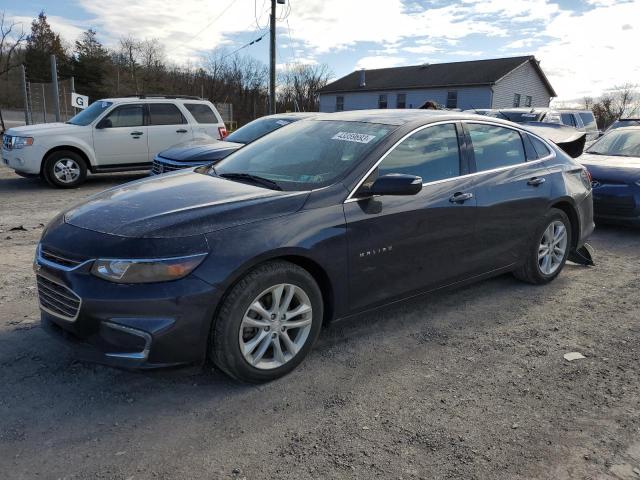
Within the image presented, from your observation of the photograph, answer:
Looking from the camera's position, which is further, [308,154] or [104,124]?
[104,124]

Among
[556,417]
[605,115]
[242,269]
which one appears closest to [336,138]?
[242,269]

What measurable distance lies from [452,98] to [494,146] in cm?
3985

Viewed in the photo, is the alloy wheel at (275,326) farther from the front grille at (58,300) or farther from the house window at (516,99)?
the house window at (516,99)

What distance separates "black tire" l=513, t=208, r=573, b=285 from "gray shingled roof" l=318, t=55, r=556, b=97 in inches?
1458

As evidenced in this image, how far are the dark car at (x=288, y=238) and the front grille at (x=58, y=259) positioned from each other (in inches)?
0.4

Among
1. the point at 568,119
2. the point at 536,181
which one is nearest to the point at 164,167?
the point at 536,181

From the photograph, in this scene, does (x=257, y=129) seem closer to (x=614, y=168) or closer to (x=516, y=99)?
(x=614, y=168)

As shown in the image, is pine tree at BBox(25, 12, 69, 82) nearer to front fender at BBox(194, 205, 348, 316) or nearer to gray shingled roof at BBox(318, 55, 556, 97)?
gray shingled roof at BBox(318, 55, 556, 97)

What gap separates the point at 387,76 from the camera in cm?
4856

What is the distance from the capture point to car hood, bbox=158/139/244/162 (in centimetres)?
820

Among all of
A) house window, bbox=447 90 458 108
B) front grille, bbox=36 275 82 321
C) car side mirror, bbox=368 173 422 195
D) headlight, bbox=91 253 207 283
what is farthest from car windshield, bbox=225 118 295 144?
house window, bbox=447 90 458 108

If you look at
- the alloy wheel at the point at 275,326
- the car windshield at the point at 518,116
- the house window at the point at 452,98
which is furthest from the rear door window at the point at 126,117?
the house window at the point at 452,98

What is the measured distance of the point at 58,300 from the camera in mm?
3078

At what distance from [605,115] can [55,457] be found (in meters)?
57.6
